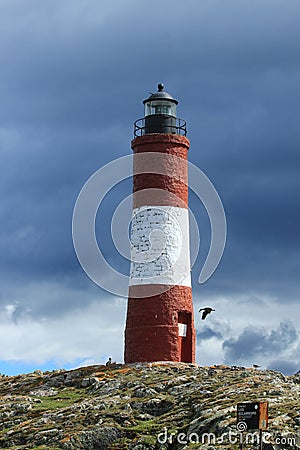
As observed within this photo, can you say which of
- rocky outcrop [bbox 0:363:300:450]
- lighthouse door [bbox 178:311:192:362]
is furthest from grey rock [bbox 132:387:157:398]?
lighthouse door [bbox 178:311:192:362]

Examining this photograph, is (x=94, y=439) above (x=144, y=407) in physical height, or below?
below

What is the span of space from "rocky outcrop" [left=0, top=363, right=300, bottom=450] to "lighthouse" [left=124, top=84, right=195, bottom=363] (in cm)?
170

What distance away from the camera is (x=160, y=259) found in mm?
49812

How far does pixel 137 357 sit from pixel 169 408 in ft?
31.2

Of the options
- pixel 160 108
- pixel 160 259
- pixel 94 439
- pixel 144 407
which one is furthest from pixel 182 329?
pixel 94 439

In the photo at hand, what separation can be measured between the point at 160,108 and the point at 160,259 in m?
8.69

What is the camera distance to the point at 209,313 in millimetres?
52188

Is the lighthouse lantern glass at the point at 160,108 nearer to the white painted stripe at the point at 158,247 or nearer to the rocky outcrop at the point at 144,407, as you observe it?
the white painted stripe at the point at 158,247

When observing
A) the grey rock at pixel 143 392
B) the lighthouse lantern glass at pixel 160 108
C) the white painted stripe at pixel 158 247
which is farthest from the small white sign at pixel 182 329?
the lighthouse lantern glass at pixel 160 108

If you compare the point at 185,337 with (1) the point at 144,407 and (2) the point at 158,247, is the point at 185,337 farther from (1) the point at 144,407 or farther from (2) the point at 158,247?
(1) the point at 144,407

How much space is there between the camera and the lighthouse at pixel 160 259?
49.7 m

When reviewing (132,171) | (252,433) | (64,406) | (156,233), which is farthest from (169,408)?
(132,171)

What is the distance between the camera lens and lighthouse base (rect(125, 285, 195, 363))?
49594mm

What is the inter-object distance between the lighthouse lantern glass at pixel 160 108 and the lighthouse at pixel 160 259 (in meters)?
1.79
